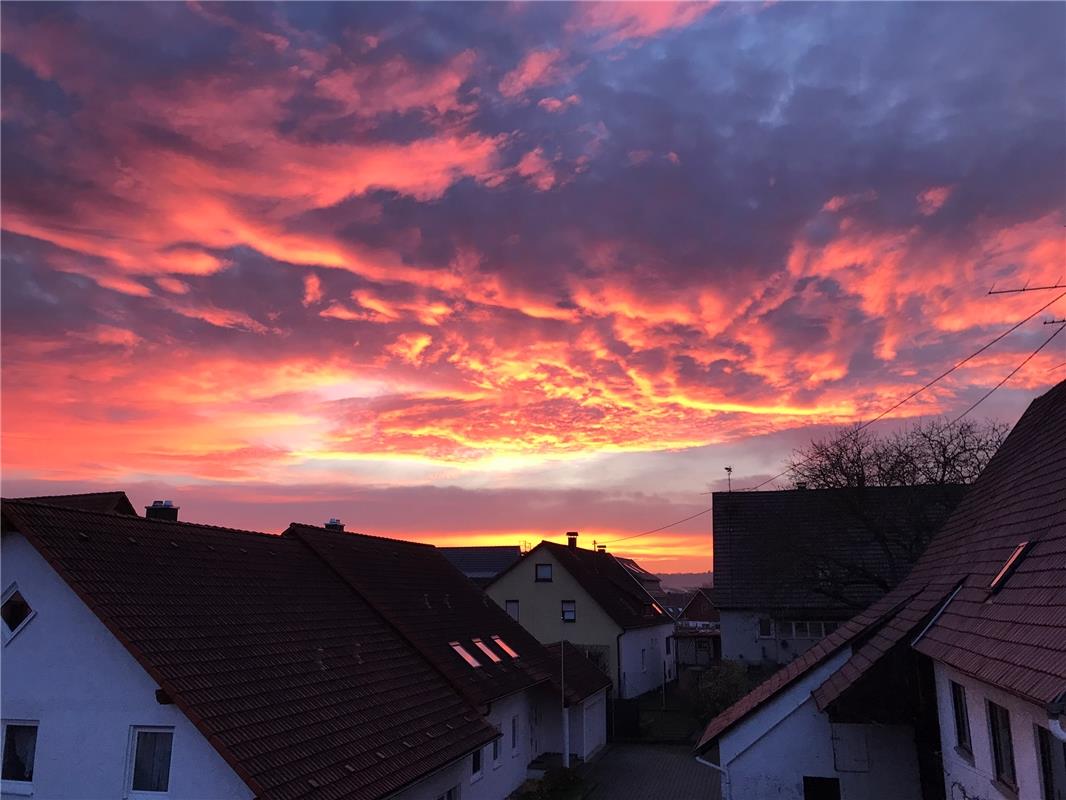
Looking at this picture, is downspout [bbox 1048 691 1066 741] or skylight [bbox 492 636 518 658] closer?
downspout [bbox 1048 691 1066 741]

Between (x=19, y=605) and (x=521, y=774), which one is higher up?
(x=19, y=605)

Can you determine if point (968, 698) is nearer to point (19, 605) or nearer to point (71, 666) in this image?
point (71, 666)

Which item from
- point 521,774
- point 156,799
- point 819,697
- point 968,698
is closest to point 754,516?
point 521,774

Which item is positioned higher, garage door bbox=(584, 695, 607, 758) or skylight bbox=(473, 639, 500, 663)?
skylight bbox=(473, 639, 500, 663)

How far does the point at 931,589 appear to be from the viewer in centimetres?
A: 1528

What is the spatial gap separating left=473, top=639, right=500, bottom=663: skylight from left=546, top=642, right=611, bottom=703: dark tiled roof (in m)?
3.05

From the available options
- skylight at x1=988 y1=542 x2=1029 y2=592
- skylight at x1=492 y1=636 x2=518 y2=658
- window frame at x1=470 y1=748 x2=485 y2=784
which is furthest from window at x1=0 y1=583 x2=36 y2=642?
skylight at x1=492 y1=636 x2=518 y2=658

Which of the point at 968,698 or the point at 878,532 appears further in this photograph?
the point at 878,532

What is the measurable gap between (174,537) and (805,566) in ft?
86.3

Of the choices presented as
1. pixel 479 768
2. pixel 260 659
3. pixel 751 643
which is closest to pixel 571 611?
pixel 751 643

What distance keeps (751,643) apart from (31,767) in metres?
31.9

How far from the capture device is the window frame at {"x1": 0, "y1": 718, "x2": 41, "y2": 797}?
12.2 metres

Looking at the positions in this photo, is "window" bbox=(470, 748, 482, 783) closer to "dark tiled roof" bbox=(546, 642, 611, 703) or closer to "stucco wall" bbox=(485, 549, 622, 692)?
"dark tiled roof" bbox=(546, 642, 611, 703)

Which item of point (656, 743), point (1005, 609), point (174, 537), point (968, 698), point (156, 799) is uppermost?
point (174, 537)
